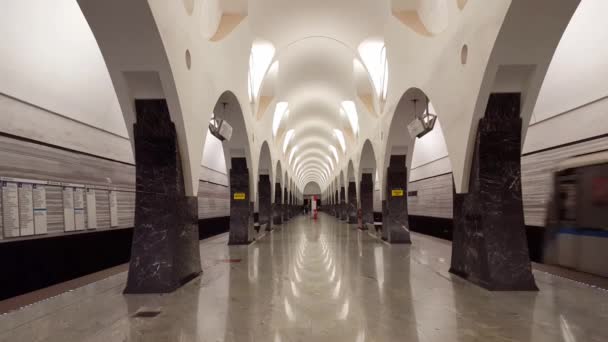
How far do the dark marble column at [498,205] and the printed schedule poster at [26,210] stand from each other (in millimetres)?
7817

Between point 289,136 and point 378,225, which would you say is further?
point 289,136

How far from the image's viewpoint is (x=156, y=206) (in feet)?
20.5

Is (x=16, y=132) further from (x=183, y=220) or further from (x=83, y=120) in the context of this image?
(x=183, y=220)

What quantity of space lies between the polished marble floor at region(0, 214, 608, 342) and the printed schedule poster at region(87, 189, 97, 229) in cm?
130

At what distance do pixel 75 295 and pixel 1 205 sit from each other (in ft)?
6.03

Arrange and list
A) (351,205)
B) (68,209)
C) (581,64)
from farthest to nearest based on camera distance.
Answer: (351,205) → (68,209) → (581,64)

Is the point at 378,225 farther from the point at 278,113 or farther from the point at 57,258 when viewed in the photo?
the point at 57,258

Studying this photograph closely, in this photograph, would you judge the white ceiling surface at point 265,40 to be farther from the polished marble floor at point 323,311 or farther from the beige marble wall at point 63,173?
the polished marble floor at point 323,311

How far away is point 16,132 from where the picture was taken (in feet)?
18.9

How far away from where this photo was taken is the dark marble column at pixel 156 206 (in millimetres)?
6059

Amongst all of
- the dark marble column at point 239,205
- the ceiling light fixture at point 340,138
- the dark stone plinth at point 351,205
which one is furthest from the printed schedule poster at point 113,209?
the ceiling light fixture at point 340,138

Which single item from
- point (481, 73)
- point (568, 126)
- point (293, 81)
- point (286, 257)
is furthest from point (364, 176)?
point (481, 73)

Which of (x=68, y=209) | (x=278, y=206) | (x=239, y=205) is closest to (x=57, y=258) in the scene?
(x=68, y=209)

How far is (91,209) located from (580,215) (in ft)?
31.8
